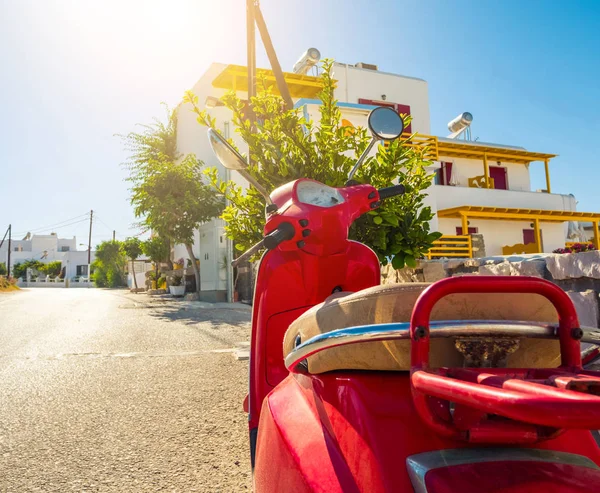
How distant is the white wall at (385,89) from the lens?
17438 millimetres

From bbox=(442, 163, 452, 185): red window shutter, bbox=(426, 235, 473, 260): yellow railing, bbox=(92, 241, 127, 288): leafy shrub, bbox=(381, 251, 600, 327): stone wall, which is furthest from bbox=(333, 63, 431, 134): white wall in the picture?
bbox=(92, 241, 127, 288): leafy shrub

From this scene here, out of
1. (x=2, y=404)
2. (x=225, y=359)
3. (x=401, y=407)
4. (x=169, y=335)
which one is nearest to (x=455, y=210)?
(x=169, y=335)

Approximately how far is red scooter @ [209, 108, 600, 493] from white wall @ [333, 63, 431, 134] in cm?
1694

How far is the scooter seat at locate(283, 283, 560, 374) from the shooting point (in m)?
0.90

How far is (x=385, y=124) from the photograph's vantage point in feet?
7.49

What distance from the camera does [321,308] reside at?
3.71 ft

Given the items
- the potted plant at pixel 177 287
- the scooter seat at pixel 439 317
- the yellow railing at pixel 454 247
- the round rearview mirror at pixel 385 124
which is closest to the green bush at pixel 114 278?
the potted plant at pixel 177 287

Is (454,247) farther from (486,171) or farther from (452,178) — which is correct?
(486,171)

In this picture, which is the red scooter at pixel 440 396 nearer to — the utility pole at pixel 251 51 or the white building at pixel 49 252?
the utility pole at pixel 251 51

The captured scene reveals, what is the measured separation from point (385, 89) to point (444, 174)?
411 cm

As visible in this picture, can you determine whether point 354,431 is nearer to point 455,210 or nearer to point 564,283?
→ point 564,283

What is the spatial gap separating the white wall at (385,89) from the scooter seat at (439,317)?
667 inches

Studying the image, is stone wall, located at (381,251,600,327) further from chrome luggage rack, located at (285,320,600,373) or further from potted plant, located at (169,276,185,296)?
potted plant, located at (169,276,185,296)

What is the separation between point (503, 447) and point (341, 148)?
9.75 feet
